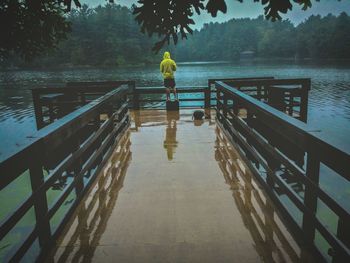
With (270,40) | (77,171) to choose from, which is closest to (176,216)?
(77,171)

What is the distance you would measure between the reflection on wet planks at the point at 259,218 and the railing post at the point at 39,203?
187 centimetres

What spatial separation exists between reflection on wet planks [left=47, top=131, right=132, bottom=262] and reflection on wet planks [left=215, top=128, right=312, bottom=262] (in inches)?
59.7

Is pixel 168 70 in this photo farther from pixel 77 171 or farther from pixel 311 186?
pixel 311 186

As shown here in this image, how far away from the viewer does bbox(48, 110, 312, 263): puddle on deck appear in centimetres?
305

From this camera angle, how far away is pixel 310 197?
9.31ft

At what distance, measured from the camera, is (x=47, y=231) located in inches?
118

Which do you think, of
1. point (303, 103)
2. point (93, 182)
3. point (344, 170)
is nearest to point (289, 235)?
point (344, 170)

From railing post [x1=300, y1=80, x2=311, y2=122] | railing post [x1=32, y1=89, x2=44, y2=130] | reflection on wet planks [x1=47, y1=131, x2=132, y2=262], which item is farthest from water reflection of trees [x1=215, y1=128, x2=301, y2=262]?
railing post [x1=32, y1=89, x2=44, y2=130]

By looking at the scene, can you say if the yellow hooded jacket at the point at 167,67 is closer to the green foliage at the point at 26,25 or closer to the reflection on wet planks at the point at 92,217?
the green foliage at the point at 26,25

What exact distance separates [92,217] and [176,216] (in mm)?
920

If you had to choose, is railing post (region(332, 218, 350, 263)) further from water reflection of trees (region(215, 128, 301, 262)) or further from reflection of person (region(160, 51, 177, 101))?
reflection of person (region(160, 51, 177, 101))

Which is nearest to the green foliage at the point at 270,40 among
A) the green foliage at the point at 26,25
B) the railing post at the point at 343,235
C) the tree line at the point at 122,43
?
the tree line at the point at 122,43

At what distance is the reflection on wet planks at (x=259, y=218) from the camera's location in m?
3.01

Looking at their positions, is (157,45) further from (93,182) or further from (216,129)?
(216,129)
